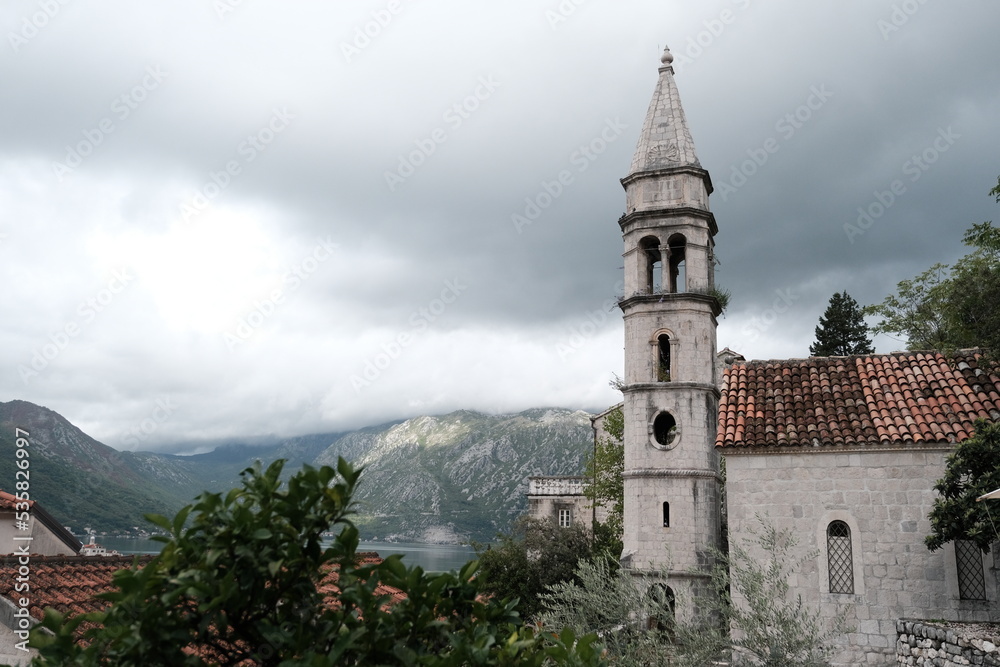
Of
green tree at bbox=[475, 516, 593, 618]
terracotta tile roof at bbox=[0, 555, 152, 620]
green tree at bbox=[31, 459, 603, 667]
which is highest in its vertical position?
green tree at bbox=[31, 459, 603, 667]

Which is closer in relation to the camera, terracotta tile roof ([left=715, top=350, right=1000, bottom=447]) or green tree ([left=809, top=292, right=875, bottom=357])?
terracotta tile roof ([left=715, top=350, right=1000, bottom=447])

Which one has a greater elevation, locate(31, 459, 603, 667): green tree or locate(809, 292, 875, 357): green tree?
locate(809, 292, 875, 357): green tree

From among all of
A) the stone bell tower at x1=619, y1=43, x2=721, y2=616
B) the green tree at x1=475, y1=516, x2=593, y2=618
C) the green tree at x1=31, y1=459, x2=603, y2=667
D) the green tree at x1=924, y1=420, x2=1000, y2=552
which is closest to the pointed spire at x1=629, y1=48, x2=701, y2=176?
the stone bell tower at x1=619, y1=43, x2=721, y2=616

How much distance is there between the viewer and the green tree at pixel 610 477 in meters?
32.7

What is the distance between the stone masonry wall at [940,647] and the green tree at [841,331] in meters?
31.9

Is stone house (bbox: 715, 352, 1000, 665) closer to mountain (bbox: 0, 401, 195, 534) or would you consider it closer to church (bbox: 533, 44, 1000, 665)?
church (bbox: 533, 44, 1000, 665)

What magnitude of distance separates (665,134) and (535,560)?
17.3 meters

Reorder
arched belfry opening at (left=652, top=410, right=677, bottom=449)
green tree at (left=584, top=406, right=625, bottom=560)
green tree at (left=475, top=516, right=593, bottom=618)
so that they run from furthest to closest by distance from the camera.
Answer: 1. green tree at (left=584, top=406, right=625, bottom=560)
2. green tree at (left=475, top=516, right=593, bottom=618)
3. arched belfry opening at (left=652, top=410, right=677, bottom=449)

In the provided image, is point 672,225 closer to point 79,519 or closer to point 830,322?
point 830,322

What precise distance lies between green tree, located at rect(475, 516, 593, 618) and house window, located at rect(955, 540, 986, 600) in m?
14.8

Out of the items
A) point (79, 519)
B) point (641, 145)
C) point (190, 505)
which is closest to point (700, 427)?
point (641, 145)

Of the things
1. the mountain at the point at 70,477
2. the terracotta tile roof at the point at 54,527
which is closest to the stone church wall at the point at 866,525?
the terracotta tile roof at the point at 54,527

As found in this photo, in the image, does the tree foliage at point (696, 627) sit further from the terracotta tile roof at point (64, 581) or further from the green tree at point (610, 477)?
the green tree at point (610, 477)

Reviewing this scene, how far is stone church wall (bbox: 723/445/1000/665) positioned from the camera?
50.4 feet
